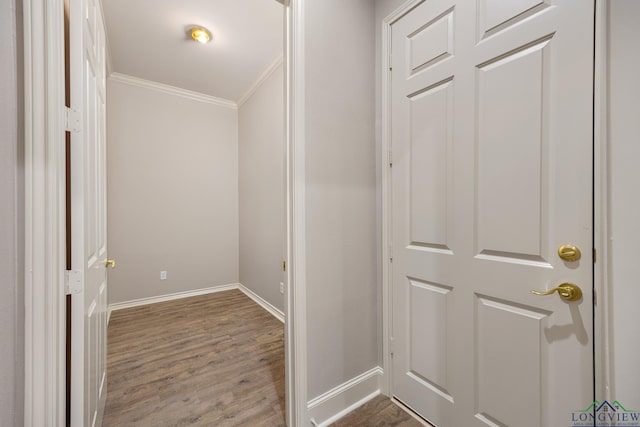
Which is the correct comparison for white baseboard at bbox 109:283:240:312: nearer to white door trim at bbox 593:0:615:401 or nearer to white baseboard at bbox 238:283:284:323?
white baseboard at bbox 238:283:284:323

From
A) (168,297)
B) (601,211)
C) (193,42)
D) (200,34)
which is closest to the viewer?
(601,211)

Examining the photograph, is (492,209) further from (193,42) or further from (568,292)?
(193,42)

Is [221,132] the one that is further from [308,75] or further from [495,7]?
[495,7]

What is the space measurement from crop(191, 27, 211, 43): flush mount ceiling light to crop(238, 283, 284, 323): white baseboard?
2.95m

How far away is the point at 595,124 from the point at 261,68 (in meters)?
3.07

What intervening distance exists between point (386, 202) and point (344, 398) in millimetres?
1232

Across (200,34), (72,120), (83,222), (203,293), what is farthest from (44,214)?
(203,293)

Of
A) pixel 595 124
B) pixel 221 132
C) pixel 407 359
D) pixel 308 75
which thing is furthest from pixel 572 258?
pixel 221 132

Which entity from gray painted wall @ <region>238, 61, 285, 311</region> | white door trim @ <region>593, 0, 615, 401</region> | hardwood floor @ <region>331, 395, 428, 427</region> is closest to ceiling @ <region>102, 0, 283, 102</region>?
gray painted wall @ <region>238, 61, 285, 311</region>

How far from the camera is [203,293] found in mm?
3674

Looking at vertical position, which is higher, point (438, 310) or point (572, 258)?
point (572, 258)

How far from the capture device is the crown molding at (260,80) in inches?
113

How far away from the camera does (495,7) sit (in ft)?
3.63

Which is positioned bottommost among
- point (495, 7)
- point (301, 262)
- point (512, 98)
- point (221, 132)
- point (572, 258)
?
point (301, 262)
